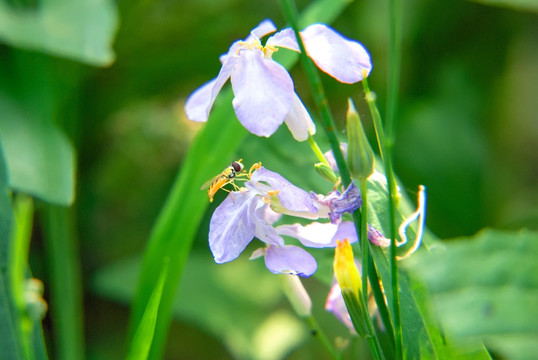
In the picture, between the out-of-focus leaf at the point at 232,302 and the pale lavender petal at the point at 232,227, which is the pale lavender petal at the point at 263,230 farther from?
the out-of-focus leaf at the point at 232,302

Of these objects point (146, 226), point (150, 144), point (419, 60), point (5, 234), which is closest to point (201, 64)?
point (150, 144)

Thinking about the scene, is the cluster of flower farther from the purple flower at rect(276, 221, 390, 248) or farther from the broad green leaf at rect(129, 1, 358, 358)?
the broad green leaf at rect(129, 1, 358, 358)

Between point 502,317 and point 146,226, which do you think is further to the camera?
point 146,226

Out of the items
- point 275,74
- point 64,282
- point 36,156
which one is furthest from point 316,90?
point 64,282

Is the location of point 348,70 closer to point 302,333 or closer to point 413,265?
point 413,265

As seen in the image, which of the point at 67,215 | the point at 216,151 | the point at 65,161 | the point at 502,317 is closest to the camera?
the point at 502,317

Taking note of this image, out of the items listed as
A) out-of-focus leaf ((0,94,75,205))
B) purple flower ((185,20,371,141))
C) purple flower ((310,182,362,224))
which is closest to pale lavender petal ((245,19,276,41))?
purple flower ((185,20,371,141))
